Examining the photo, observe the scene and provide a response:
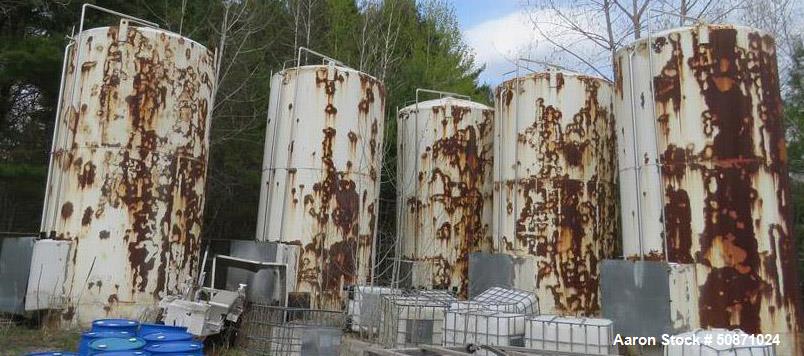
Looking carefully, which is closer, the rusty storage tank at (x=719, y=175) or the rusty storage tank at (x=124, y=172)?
the rusty storage tank at (x=719, y=175)

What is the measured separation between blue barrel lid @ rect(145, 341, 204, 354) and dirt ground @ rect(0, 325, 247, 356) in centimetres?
319

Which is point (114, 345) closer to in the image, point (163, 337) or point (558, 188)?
point (163, 337)

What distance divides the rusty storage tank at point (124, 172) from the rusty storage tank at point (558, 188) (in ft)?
21.0

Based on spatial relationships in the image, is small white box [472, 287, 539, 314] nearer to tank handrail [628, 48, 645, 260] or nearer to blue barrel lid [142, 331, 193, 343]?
tank handrail [628, 48, 645, 260]

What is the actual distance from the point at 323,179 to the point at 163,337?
6.23 m

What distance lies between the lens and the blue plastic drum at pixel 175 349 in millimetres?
6043

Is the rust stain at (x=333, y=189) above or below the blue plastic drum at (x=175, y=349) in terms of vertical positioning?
above

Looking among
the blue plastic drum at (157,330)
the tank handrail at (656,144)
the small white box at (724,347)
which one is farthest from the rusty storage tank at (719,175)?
the blue plastic drum at (157,330)

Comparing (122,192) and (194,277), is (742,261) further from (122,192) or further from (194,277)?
(122,192)

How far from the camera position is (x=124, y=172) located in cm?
1058

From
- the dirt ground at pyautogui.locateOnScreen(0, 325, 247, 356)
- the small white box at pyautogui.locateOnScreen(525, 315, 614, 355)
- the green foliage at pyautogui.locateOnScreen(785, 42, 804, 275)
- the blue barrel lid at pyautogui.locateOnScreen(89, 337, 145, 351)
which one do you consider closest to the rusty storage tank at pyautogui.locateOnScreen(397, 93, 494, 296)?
the small white box at pyautogui.locateOnScreen(525, 315, 614, 355)

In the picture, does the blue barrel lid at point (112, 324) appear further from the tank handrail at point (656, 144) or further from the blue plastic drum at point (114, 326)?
the tank handrail at point (656, 144)

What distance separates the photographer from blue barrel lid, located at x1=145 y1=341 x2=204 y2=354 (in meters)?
6.06

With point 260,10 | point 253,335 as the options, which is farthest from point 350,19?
point 253,335
